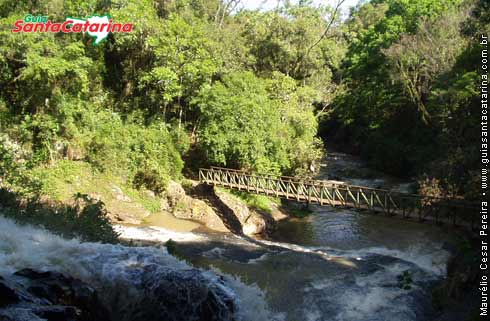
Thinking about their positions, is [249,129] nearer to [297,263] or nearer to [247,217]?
[247,217]

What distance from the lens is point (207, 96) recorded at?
20609 millimetres

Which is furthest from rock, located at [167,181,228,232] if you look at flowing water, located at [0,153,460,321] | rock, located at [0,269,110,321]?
rock, located at [0,269,110,321]

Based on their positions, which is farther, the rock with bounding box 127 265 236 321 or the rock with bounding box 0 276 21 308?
the rock with bounding box 127 265 236 321

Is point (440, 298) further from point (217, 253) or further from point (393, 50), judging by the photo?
point (393, 50)

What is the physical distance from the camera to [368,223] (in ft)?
65.3

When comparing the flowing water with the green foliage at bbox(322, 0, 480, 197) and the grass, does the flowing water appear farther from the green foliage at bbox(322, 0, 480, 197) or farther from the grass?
the green foliage at bbox(322, 0, 480, 197)

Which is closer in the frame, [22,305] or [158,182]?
[22,305]

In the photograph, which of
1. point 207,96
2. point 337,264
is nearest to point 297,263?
point 337,264

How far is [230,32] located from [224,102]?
28.5ft

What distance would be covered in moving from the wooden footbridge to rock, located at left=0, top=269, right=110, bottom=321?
10.9m

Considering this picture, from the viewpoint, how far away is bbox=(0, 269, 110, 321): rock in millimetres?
4798

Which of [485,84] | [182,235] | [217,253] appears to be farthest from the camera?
[485,84]

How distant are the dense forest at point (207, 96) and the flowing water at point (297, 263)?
3.12m

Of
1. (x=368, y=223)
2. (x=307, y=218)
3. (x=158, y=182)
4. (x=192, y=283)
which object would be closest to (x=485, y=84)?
(x=368, y=223)
